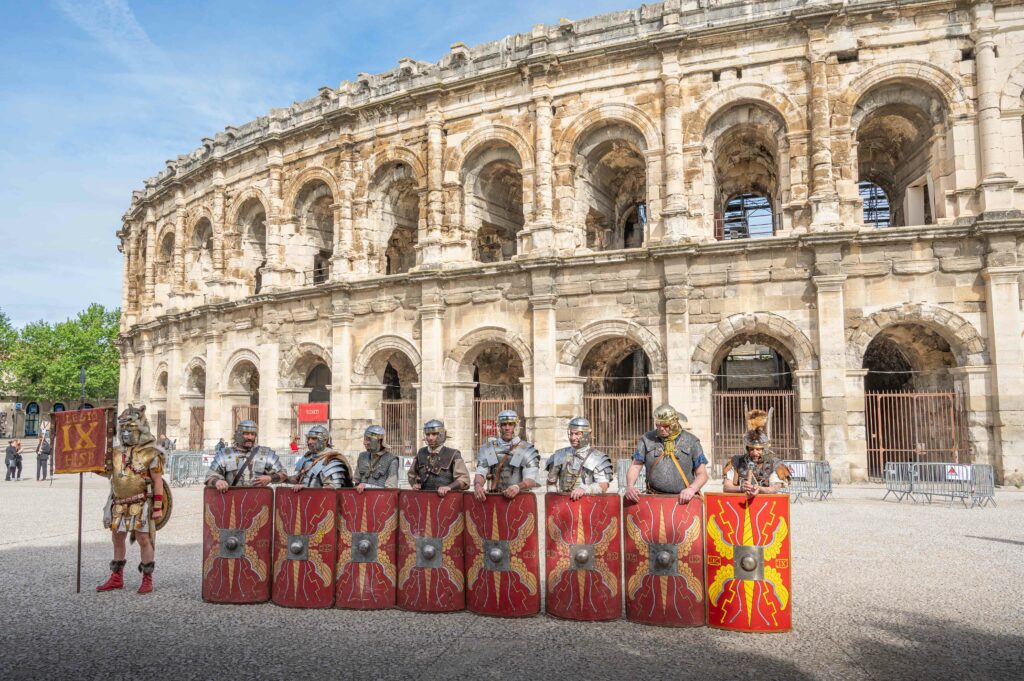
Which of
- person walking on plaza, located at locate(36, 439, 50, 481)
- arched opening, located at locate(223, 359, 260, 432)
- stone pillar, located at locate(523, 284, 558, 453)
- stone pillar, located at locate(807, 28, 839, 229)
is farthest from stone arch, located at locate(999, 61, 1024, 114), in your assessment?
person walking on plaza, located at locate(36, 439, 50, 481)

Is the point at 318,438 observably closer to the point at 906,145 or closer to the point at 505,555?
the point at 505,555

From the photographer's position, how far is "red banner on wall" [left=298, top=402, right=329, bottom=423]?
18.1 metres

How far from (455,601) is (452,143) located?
48.0 ft

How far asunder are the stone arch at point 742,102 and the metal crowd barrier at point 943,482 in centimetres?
734

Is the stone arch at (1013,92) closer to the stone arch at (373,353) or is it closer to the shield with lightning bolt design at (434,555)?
the stone arch at (373,353)

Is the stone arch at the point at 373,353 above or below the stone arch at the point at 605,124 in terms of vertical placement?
below

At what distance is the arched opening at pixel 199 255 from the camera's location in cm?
2464

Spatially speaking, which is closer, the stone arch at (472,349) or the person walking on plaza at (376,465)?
the person walking on plaza at (376,465)

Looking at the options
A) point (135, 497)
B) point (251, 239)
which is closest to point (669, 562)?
point (135, 497)

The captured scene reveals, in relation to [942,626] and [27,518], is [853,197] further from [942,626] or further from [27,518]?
[27,518]

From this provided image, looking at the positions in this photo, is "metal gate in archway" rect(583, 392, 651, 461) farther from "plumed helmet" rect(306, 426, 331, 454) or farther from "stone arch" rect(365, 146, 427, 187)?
"plumed helmet" rect(306, 426, 331, 454)

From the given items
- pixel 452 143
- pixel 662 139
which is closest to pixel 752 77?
pixel 662 139

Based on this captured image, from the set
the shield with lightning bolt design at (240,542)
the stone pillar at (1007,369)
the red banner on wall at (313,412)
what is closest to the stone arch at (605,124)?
the stone pillar at (1007,369)

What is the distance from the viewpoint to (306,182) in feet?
67.7
